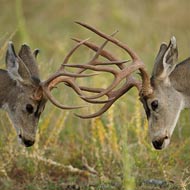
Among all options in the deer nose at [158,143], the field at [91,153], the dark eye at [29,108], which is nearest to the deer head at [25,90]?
the dark eye at [29,108]

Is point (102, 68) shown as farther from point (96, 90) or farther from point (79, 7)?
point (79, 7)

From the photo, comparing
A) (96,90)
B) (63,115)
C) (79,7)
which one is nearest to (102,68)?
(96,90)

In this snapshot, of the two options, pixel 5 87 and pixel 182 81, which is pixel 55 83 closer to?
pixel 5 87

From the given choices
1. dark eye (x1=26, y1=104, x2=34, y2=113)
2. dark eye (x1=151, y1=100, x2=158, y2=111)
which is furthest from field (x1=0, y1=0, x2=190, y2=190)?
dark eye (x1=26, y1=104, x2=34, y2=113)

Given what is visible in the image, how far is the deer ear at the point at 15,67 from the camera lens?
388 inches

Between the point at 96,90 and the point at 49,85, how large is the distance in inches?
17.1

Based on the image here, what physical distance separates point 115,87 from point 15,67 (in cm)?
95

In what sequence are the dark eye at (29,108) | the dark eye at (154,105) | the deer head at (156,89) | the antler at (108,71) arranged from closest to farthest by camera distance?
the antler at (108,71) → the deer head at (156,89) → the dark eye at (154,105) → the dark eye at (29,108)

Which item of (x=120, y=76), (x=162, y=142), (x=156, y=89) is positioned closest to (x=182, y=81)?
(x=156, y=89)

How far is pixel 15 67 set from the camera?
9938mm

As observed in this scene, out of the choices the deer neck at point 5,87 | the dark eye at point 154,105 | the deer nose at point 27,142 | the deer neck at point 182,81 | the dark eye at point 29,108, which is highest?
the deer neck at point 182,81

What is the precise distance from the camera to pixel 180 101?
1007 centimetres

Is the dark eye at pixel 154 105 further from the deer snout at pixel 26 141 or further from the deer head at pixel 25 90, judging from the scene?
the deer snout at pixel 26 141

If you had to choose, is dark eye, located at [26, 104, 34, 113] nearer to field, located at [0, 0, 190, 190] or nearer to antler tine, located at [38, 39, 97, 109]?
antler tine, located at [38, 39, 97, 109]
